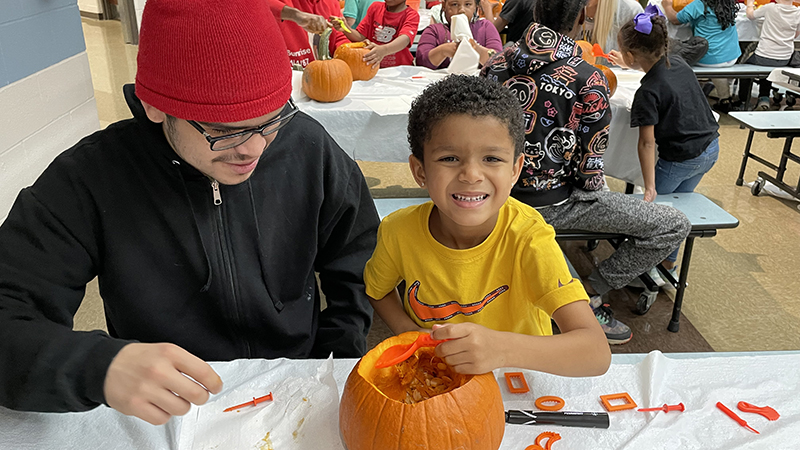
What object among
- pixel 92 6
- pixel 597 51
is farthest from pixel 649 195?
pixel 92 6

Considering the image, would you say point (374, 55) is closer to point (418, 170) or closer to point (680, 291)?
point (680, 291)

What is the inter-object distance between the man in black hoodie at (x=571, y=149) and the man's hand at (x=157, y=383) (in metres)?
1.70

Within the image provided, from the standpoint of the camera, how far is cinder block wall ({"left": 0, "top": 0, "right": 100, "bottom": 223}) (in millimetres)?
2451

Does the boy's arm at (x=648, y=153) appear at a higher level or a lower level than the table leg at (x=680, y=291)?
higher

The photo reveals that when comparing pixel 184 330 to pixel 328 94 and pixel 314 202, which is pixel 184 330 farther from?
pixel 328 94

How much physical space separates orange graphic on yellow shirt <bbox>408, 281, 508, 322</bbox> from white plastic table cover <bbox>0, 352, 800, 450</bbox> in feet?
0.65

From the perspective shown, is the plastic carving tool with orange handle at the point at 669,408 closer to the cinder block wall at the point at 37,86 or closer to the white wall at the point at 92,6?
the cinder block wall at the point at 37,86

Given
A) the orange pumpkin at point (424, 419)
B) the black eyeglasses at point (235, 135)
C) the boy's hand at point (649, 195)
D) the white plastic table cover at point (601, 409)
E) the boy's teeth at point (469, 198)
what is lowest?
the boy's hand at point (649, 195)

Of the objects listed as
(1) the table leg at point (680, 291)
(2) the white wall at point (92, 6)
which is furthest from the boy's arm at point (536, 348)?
(2) the white wall at point (92, 6)

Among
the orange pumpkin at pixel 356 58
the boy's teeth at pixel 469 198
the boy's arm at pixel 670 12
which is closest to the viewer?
the boy's teeth at pixel 469 198

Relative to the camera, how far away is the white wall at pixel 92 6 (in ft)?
35.4

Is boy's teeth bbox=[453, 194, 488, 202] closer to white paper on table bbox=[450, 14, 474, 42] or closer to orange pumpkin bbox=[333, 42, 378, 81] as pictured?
orange pumpkin bbox=[333, 42, 378, 81]

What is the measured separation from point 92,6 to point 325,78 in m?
10.2

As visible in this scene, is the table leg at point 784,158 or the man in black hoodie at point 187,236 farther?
the table leg at point 784,158
